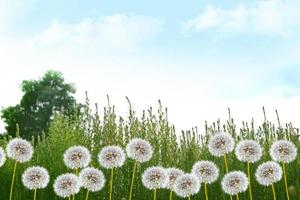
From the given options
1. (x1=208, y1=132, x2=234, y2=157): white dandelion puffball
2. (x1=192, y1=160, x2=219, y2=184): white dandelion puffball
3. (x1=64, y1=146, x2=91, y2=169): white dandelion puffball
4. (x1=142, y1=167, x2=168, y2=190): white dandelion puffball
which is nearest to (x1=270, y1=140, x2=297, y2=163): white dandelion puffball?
(x1=208, y1=132, x2=234, y2=157): white dandelion puffball

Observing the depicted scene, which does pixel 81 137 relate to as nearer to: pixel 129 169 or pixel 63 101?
pixel 129 169

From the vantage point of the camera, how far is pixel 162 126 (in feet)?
32.3

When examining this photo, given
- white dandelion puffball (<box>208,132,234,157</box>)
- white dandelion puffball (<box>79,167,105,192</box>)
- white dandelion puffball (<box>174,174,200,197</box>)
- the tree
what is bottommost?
white dandelion puffball (<box>174,174,200,197</box>)

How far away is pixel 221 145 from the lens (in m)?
6.35

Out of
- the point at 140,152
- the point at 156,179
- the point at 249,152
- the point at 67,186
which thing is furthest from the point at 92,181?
the point at 249,152

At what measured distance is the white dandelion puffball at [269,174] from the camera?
244 inches

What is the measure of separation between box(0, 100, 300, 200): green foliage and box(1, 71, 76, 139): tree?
2171 cm

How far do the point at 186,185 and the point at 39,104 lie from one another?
2860 cm

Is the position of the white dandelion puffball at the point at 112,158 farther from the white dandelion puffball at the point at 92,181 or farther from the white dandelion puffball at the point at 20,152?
the white dandelion puffball at the point at 20,152

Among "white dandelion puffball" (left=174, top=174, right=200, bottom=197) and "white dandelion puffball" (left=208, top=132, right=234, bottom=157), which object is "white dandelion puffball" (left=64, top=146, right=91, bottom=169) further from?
"white dandelion puffball" (left=208, top=132, right=234, bottom=157)

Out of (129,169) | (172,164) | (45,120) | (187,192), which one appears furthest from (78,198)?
(45,120)

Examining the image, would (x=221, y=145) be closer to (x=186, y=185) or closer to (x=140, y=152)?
(x=186, y=185)

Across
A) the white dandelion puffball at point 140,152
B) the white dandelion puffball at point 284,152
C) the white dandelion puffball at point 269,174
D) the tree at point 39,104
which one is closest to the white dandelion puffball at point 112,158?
the white dandelion puffball at point 140,152

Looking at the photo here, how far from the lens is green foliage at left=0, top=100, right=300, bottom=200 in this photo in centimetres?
834
